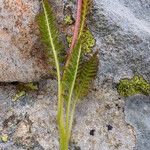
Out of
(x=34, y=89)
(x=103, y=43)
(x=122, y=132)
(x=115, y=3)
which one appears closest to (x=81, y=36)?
(x=103, y=43)

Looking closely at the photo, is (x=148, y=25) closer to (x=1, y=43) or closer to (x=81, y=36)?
(x=81, y=36)

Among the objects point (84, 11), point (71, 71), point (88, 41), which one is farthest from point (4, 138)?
point (84, 11)

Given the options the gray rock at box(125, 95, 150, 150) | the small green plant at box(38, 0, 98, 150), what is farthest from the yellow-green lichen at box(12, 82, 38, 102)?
the gray rock at box(125, 95, 150, 150)

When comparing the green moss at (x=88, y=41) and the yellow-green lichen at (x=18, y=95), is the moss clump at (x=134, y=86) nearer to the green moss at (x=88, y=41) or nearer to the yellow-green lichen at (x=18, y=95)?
the green moss at (x=88, y=41)

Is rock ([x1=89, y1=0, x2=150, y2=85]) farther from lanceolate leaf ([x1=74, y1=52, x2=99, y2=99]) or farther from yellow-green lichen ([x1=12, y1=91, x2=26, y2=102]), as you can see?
yellow-green lichen ([x1=12, y1=91, x2=26, y2=102])

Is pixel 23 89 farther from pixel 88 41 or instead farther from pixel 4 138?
pixel 88 41
